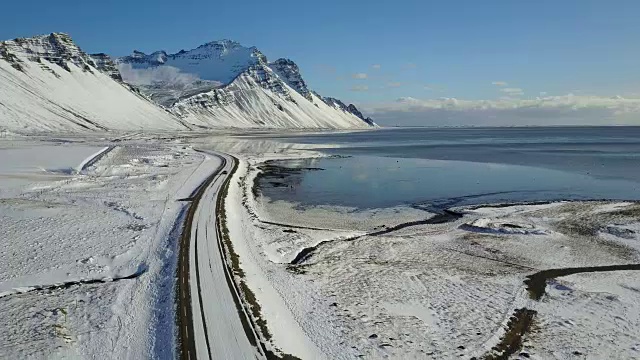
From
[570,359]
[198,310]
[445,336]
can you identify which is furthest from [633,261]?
[198,310]

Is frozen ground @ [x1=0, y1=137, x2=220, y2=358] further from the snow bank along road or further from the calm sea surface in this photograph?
the calm sea surface

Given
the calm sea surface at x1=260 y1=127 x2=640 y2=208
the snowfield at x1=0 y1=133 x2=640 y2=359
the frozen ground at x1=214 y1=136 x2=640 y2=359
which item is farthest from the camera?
the calm sea surface at x1=260 y1=127 x2=640 y2=208

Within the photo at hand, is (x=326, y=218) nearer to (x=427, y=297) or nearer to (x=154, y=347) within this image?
(x=427, y=297)

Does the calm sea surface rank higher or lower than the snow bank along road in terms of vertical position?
higher

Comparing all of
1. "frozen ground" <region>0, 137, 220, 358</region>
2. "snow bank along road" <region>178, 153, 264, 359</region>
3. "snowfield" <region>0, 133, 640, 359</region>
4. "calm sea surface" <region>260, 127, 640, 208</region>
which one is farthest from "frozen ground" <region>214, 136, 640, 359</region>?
"calm sea surface" <region>260, 127, 640, 208</region>

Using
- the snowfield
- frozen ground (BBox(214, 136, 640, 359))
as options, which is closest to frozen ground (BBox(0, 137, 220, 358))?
the snowfield

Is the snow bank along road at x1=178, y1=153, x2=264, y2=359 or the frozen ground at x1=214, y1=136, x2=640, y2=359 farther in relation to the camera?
the frozen ground at x1=214, y1=136, x2=640, y2=359

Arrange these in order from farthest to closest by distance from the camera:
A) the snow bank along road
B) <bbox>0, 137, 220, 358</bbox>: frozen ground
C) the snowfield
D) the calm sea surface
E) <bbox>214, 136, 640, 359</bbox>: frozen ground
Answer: the calm sea surface
<bbox>214, 136, 640, 359</bbox>: frozen ground
the snowfield
<bbox>0, 137, 220, 358</bbox>: frozen ground
the snow bank along road

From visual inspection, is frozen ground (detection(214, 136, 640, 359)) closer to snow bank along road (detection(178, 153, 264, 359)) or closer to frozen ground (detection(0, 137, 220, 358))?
snow bank along road (detection(178, 153, 264, 359))
